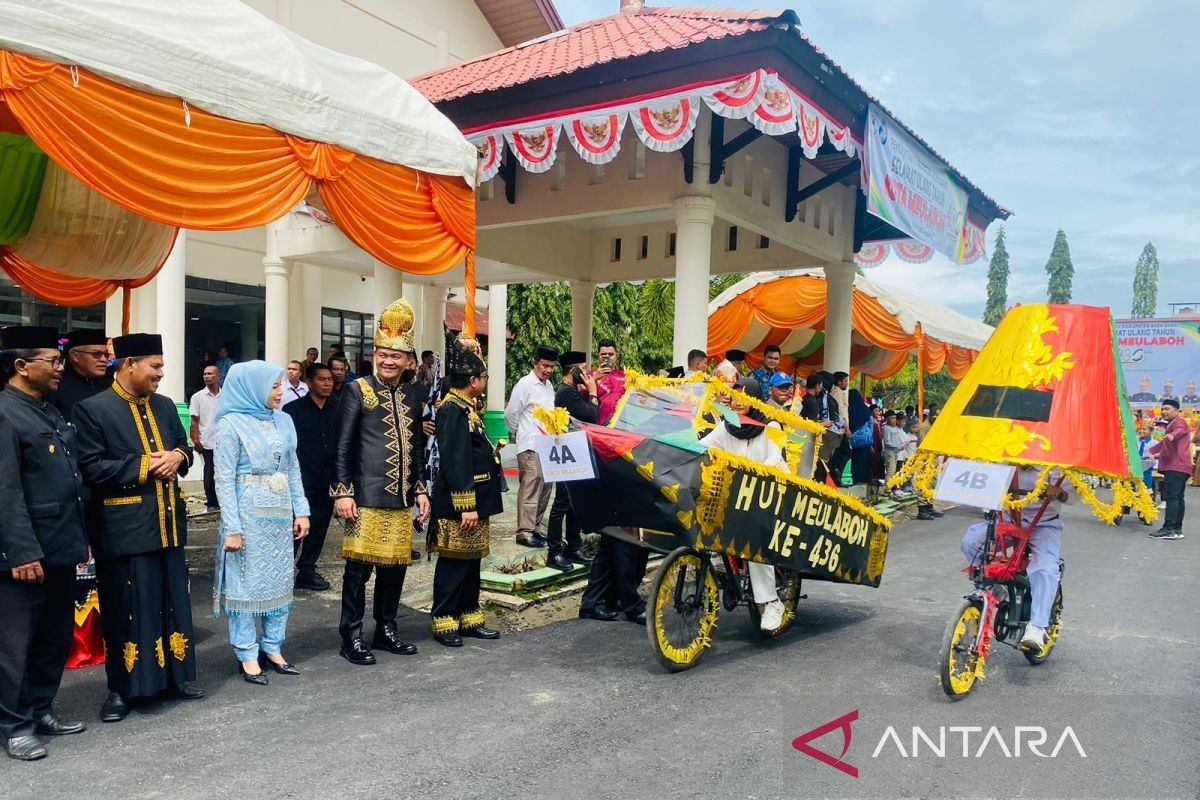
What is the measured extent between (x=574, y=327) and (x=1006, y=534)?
31.9 feet

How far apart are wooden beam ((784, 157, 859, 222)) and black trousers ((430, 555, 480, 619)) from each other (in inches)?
294

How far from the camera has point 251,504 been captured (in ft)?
14.9

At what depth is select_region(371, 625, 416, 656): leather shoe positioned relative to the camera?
5113mm

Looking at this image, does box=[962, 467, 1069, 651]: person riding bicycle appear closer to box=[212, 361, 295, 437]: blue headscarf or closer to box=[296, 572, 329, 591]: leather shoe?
box=[212, 361, 295, 437]: blue headscarf

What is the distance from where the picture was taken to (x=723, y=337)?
Result: 52.0ft

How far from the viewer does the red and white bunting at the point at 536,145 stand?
8.67 m

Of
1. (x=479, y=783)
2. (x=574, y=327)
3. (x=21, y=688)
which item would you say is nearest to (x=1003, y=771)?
(x=479, y=783)

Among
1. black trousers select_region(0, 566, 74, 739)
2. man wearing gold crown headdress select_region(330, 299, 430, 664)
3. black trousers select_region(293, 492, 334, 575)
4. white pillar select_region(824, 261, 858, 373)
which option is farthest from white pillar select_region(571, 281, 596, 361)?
black trousers select_region(0, 566, 74, 739)

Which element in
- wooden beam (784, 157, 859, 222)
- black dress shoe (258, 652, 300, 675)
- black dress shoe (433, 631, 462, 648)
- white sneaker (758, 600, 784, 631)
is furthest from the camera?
wooden beam (784, 157, 859, 222)

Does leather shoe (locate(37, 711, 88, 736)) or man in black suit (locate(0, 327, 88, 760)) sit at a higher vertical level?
man in black suit (locate(0, 327, 88, 760))

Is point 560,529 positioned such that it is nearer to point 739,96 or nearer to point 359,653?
point 359,653

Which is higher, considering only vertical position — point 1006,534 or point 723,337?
point 723,337

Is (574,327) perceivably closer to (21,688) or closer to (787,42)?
(787,42)

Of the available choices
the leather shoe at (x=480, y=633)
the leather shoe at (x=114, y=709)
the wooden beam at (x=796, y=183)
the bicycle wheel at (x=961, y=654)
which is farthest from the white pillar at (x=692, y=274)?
the leather shoe at (x=114, y=709)
